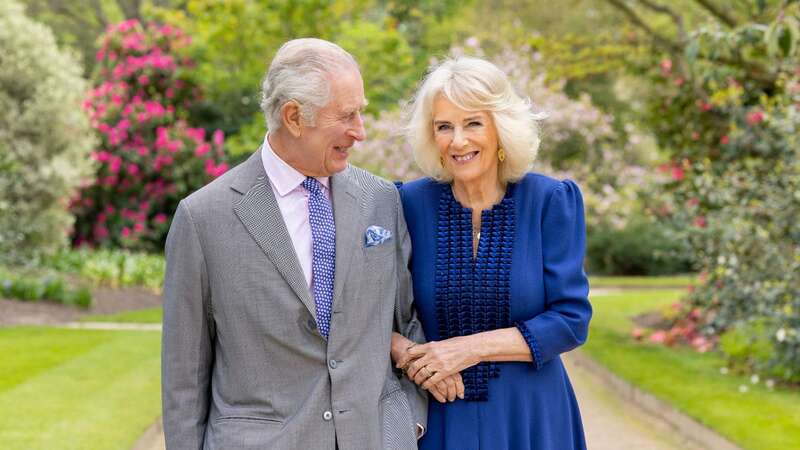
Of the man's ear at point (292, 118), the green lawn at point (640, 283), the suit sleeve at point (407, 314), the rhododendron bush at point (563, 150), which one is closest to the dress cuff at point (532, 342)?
the suit sleeve at point (407, 314)

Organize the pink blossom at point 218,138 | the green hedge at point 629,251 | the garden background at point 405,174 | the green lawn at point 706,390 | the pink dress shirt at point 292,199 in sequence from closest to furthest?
the pink dress shirt at point 292,199 < the green lawn at point 706,390 < the garden background at point 405,174 < the pink blossom at point 218,138 < the green hedge at point 629,251

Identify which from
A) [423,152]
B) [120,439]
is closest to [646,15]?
[120,439]

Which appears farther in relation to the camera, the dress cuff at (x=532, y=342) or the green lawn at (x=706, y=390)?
the green lawn at (x=706, y=390)

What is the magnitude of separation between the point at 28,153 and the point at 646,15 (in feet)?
40.2

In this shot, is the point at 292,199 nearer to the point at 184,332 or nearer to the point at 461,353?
the point at 184,332

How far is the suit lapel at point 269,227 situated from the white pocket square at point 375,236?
0.40ft

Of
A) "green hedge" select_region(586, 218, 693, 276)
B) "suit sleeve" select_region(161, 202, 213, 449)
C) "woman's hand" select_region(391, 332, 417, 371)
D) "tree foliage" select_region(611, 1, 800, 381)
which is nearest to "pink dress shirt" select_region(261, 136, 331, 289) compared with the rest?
"suit sleeve" select_region(161, 202, 213, 449)

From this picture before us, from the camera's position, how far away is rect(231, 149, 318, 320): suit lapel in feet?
9.04

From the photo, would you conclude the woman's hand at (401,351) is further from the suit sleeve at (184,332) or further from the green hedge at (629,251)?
the green hedge at (629,251)

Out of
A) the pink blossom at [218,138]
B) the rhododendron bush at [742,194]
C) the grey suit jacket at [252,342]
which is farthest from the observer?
the pink blossom at [218,138]

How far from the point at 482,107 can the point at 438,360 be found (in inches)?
29.7

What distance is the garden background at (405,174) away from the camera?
7566 millimetres

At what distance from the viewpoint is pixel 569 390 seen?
10.8 ft

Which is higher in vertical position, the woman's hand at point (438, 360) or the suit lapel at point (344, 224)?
the suit lapel at point (344, 224)
